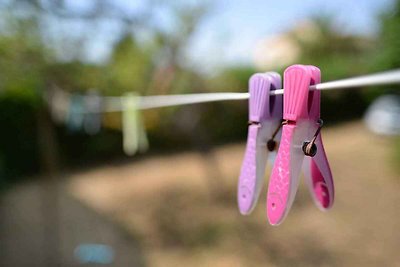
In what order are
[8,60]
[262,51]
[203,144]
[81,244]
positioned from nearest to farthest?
[8,60] < [81,244] < [203,144] < [262,51]

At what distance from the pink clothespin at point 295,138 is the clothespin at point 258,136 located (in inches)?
2.3

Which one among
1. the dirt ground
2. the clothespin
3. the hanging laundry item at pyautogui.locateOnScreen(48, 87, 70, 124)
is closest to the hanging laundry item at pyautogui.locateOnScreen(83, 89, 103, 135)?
the hanging laundry item at pyautogui.locateOnScreen(48, 87, 70, 124)

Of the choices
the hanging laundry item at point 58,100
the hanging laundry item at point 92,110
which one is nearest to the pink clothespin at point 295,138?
the hanging laundry item at point 92,110

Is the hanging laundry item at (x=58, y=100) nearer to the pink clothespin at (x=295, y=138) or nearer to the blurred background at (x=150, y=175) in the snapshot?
the blurred background at (x=150, y=175)

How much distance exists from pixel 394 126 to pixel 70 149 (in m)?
3.20

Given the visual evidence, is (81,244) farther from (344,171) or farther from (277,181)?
(277,181)

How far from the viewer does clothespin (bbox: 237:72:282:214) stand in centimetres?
60

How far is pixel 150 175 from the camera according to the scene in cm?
439

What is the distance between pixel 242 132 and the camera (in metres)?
5.39

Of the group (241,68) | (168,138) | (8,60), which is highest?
(241,68)

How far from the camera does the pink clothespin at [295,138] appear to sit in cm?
52

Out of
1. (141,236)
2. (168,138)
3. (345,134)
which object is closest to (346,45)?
(345,134)

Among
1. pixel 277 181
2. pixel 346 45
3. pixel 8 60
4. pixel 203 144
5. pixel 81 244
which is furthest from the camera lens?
pixel 346 45

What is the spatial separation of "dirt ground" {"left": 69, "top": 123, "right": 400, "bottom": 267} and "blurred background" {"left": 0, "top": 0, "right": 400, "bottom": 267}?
1 cm
